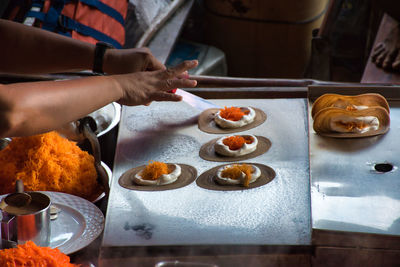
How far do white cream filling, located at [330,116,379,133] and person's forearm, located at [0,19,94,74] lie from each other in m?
0.95

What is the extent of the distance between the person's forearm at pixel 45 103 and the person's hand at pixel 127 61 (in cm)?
36

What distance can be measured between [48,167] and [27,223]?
343 millimetres

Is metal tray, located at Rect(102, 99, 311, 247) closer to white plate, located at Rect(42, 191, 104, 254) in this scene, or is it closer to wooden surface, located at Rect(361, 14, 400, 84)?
white plate, located at Rect(42, 191, 104, 254)

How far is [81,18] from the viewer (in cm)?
328

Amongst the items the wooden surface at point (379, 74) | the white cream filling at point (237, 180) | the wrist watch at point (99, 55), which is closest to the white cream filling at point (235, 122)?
the white cream filling at point (237, 180)

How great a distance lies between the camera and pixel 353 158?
5.08 ft

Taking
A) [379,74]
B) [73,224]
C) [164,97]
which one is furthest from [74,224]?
[379,74]

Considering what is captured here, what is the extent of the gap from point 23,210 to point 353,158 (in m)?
1.00

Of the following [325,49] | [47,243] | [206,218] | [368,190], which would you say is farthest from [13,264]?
[325,49]

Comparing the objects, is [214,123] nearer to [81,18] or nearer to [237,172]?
[237,172]

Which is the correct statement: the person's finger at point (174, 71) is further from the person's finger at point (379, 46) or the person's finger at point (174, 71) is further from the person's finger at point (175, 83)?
the person's finger at point (379, 46)

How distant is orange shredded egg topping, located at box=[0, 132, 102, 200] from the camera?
1.64 metres

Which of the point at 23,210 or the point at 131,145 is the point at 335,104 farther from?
the point at 23,210

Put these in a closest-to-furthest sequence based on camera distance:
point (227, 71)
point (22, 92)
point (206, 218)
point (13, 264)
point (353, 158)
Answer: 1. point (13, 264)
2. point (22, 92)
3. point (206, 218)
4. point (353, 158)
5. point (227, 71)
